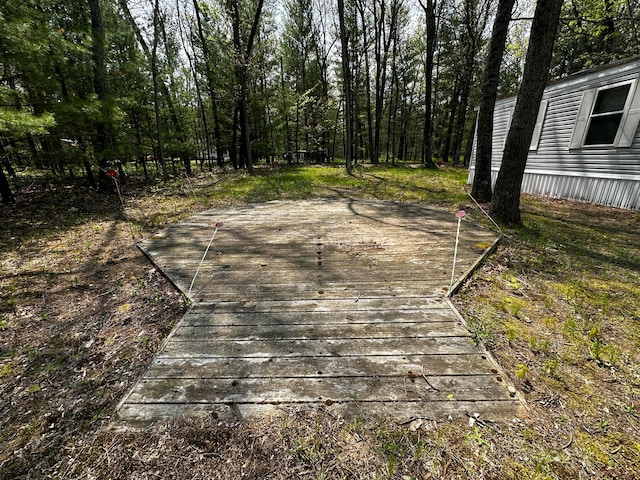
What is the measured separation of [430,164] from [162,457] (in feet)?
55.9

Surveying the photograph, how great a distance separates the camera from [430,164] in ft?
52.0

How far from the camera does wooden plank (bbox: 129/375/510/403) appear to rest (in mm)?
1744

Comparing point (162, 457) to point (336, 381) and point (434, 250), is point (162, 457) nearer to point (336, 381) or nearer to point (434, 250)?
point (336, 381)

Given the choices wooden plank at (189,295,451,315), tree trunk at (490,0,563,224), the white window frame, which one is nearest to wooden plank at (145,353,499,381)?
wooden plank at (189,295,451,315)

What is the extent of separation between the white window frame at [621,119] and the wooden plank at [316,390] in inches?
309

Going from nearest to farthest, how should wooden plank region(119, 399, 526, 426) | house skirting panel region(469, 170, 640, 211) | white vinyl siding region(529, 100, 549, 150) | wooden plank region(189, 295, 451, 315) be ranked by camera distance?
1. wooden plank region(119, 399, 526, 426)
2. wooden plank region(189, 295, 451, 315)
3. house skirting panel region(469, 170, 640, 211)
4. white vinyl siding region(529, 100, 549, 150)

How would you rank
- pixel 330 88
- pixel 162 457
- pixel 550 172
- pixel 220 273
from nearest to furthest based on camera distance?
pixel 162 457 → pixel 220 273 → pixel 550 172 → pixel 330 88

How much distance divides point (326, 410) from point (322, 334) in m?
0.70

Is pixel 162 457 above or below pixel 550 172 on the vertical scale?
below

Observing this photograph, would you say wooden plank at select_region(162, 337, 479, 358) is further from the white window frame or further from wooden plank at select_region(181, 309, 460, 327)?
the white window frame

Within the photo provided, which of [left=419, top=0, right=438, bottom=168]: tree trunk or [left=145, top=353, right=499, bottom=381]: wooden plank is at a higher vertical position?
[left=419, top=0, right=438, bottom=168]: tree trunk

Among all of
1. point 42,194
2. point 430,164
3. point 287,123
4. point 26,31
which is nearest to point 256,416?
point 26,31

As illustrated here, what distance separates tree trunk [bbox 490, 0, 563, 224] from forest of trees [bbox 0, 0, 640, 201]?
0.66 metres

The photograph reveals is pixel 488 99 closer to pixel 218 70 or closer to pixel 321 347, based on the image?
pixel 321 347
